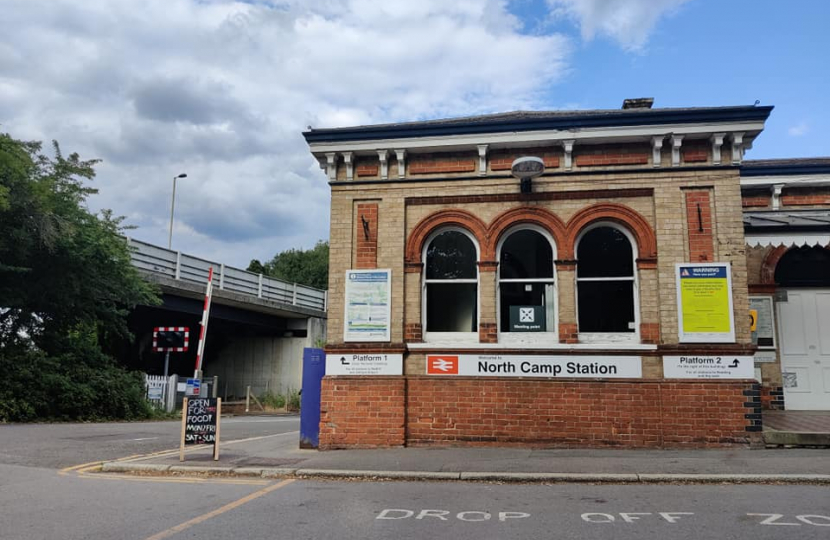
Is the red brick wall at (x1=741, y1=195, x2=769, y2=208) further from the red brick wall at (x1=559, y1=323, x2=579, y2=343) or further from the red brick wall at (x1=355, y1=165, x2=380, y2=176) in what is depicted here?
the red brick wall at (x1=355, y1=165, x2=380, y2=176)

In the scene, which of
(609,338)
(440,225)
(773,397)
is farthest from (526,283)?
(773,397)

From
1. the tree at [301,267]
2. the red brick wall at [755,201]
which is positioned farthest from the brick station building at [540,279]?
the tree at [301,267]

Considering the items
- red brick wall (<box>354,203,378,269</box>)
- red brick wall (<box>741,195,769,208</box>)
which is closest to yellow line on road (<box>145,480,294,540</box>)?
red brick wall (<box>354,203,378,269</box>)

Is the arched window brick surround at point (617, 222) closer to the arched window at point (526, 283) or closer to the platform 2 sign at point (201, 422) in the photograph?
the arched window at point (526, 283)

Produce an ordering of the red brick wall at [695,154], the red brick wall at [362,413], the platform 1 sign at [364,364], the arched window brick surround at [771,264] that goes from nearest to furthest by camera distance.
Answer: the red brick wall at [362,413]
the red brick wall at [695,154]
the platform 1 sign at [364,364]
the arched window brick surround at [771,264]

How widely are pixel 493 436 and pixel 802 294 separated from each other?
28.5 feet

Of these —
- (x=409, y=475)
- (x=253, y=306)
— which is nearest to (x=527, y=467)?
(x=409, y=475)

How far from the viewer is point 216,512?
6.55m

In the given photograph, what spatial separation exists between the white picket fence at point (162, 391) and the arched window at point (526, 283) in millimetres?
16417

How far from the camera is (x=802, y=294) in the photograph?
48.0 ft

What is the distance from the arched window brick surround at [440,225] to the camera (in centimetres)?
1165

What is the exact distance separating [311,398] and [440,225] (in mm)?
3907

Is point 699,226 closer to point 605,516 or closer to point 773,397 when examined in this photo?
point 773,397

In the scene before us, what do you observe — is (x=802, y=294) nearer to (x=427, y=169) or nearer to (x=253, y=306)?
(x=427, y=169)
